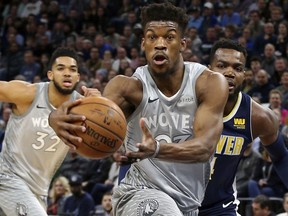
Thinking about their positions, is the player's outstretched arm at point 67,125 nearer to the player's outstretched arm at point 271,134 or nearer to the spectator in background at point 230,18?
the player's outstretched arm at point 271,134

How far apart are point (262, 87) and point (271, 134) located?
19.4 ft

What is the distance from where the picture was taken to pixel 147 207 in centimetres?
435

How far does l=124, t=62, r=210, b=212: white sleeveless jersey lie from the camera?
454 cm

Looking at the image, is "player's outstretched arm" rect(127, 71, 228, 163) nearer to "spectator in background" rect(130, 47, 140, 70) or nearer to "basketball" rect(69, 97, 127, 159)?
"basketball" rect(69, 97, 127, 159)

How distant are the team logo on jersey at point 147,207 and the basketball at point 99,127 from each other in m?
0.43

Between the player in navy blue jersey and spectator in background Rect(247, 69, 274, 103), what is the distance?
18.3 ft

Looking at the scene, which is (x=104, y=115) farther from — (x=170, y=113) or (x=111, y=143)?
(x=170, y=113)

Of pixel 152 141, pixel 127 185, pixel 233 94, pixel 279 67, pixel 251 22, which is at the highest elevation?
pixel 251 22

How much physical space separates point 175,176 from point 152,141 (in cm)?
74

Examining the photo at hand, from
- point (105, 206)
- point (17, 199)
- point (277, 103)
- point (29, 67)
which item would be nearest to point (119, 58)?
point (29, 67)

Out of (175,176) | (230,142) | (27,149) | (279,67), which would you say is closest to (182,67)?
(175,176)

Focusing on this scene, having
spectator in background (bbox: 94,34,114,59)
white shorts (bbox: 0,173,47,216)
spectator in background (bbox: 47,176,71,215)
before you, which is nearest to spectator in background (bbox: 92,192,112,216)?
spectator in background (bbox: 47,176,71,215)

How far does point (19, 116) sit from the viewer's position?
684 cm

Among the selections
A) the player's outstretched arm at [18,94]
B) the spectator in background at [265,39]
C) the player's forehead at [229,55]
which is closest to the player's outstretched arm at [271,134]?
the player's forehead at [229,55]
